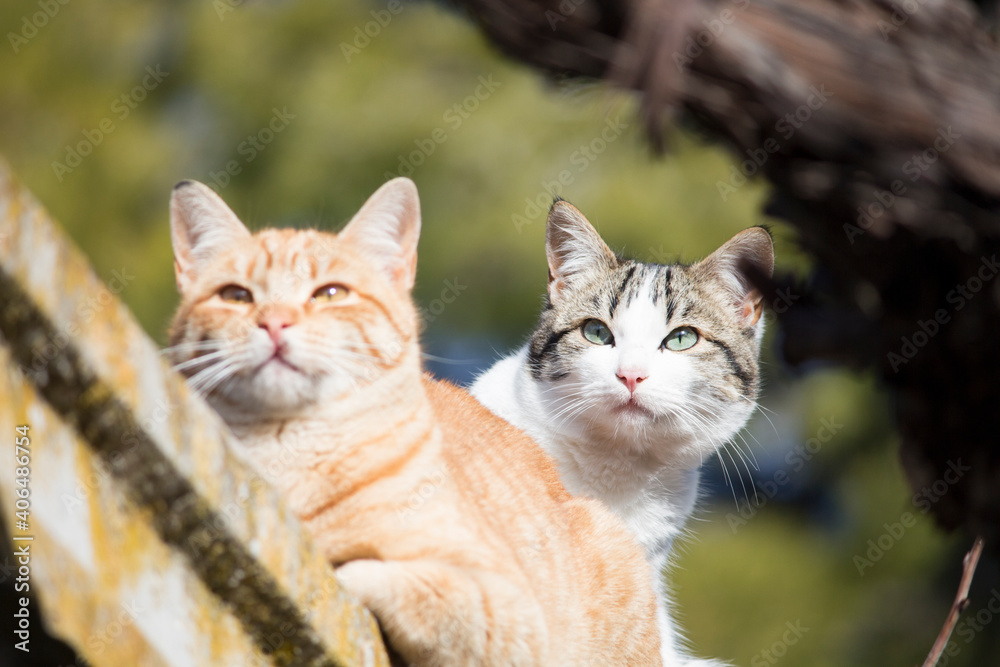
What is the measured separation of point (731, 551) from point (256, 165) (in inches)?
133

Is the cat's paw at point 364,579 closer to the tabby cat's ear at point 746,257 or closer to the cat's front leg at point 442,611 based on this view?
the cat's front leg at point 442,611

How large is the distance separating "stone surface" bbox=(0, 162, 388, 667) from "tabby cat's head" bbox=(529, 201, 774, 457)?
4.90 ft

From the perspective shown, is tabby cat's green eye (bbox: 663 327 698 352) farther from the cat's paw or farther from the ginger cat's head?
the cat's paw

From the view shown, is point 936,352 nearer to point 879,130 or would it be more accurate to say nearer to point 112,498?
point 879,130

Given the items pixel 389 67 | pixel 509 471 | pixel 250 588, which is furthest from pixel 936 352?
pixel 389 67

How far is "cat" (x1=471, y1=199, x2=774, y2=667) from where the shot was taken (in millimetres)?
2729

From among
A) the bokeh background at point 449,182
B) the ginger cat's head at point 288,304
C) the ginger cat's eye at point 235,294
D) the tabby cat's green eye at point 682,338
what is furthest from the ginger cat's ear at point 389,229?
the bokeh background at point 449,182

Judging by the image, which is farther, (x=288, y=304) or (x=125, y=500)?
(x=288, y=304)

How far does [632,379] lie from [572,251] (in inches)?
21.0

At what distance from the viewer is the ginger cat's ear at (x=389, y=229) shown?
6.31 ft

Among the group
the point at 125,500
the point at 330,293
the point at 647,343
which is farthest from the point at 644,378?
the point at 125,500

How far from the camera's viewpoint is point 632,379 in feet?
8.82

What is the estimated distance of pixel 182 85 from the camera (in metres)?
5.33

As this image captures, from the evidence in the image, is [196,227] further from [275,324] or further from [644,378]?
[644,378]
